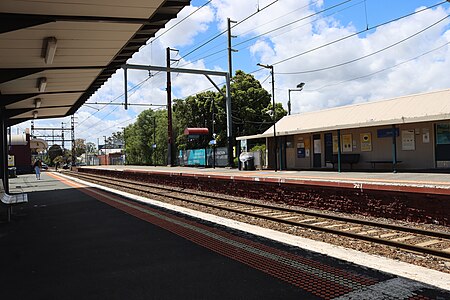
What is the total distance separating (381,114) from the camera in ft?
76.3

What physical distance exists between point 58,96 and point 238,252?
39.9 feet

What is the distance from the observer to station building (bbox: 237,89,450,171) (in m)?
19.8

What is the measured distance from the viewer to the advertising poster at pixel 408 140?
20.8m

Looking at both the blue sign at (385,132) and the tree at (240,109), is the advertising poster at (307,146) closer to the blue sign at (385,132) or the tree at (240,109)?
the blue sign at (385,132)

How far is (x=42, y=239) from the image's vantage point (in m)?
7.60

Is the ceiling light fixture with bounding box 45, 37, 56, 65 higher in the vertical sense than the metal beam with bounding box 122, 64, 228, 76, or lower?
lower

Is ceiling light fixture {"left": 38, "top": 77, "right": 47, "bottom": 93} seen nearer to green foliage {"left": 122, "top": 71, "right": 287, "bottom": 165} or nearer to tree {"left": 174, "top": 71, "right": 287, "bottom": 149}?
green foliage {"left": 122, "top": 71, "right": 287, "bottom": 165}

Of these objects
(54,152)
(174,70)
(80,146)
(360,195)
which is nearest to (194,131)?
(174,70)

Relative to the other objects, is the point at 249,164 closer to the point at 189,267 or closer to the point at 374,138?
the point at 374,138

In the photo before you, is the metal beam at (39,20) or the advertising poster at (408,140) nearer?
the metal beam at (39,20)

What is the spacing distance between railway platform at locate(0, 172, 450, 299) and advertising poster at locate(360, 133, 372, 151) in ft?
53.2

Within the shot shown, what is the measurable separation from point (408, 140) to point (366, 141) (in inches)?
101

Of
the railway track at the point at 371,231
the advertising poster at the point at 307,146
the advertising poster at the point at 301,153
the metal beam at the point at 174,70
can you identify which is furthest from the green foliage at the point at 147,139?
the railway track at the point at 371,231

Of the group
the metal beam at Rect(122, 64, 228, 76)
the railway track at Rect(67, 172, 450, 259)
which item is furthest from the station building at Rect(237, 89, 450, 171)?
the railway track at Rect(67, 172, 450, 259)
